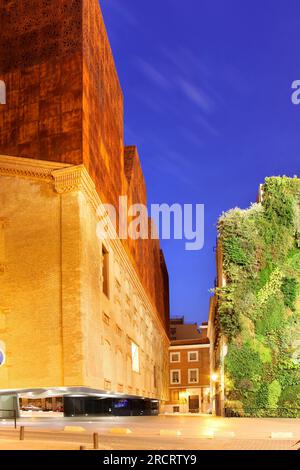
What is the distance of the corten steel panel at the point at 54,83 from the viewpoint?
28156 mm

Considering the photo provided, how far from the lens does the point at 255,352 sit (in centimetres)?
3244

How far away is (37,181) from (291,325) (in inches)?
592

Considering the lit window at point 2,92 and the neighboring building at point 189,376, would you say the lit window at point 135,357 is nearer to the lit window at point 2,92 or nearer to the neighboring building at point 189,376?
the lit window at point 2,92

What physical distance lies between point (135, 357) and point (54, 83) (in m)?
21.4

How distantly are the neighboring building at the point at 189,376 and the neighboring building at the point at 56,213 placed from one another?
49.6 m

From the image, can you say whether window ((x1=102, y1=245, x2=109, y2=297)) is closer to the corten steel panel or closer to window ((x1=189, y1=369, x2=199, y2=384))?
the corten steel panel

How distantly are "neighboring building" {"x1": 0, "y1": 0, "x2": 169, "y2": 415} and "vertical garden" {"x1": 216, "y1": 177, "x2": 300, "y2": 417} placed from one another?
246 inches

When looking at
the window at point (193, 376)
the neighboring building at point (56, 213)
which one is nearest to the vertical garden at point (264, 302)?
the neighboring building at point (56, 213)

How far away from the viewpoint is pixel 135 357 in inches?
1709

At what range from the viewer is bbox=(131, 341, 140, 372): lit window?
42.0 m

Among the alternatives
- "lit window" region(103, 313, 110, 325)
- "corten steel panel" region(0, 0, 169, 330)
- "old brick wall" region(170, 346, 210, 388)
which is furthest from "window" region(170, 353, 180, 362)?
"corten steel panel" region(0, 0, 169, 330)

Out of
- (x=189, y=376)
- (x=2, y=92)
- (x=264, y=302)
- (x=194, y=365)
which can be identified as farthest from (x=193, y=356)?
(x=2, y=92)
